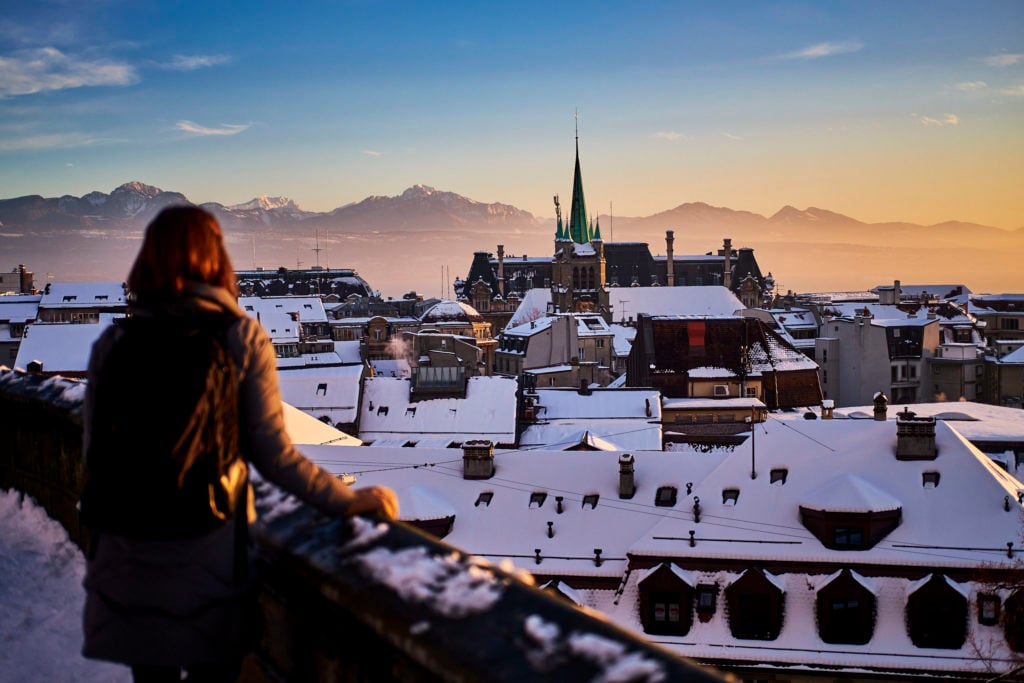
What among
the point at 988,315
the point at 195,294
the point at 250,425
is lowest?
the point at 988,315

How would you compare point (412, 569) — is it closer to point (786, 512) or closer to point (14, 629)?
point (14, 629)

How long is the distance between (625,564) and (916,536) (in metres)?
6.00

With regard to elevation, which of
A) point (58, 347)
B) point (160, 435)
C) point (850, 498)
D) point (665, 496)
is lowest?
point (665, 496)

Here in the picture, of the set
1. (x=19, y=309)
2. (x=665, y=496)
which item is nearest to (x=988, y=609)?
(x=665, y=496)

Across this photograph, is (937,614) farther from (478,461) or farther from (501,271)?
(501,271)

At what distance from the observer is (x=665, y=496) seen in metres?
24.8

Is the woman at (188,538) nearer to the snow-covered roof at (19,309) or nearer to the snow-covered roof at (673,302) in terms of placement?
the snow-covered roof at (19,309)

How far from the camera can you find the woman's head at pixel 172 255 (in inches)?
148

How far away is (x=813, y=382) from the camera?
59.4 m

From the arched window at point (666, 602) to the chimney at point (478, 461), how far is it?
22.8 feet

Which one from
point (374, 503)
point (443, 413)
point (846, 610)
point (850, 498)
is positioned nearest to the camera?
point (374, 503)

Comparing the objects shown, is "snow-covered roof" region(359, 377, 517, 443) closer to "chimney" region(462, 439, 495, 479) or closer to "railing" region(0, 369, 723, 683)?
"chimney" region(462, 439, 495, 479)

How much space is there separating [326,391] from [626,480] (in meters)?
28.1

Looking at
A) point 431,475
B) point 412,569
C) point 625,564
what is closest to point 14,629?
point 412,569
